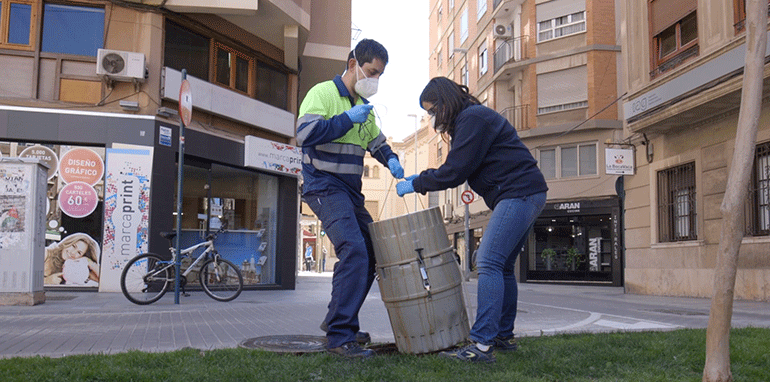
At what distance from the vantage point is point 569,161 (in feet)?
90.6

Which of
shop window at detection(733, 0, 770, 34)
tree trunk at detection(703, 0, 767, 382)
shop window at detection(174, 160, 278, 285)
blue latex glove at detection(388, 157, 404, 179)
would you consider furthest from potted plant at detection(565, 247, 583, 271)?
tree trunk at detection(703, 0, 767, 382)

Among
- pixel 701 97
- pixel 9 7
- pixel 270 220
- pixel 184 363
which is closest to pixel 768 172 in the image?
pixel 701 97

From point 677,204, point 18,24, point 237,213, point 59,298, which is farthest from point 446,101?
point 677,204

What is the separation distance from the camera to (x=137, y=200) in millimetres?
12164

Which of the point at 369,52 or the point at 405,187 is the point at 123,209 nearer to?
the point at 369,52

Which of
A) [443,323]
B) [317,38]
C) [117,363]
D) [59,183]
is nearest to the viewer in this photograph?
[117,363]

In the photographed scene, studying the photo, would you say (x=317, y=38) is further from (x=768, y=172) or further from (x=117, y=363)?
(x=117, y=363)

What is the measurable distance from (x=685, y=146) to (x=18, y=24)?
→ 14128mm

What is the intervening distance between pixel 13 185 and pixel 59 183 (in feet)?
9.84

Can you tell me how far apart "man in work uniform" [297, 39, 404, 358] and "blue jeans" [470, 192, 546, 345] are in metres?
0.71

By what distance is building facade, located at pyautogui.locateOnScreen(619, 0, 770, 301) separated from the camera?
13.2 meters

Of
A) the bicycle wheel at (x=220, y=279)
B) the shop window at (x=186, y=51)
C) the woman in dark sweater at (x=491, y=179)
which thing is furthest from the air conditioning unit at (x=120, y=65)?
the woman in dark sweater at (x=491, y=179)

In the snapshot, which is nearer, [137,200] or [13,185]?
[13,185]

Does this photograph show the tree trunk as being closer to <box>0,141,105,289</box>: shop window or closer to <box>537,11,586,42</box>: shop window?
<box>0,141,105,289</box>: shop window
